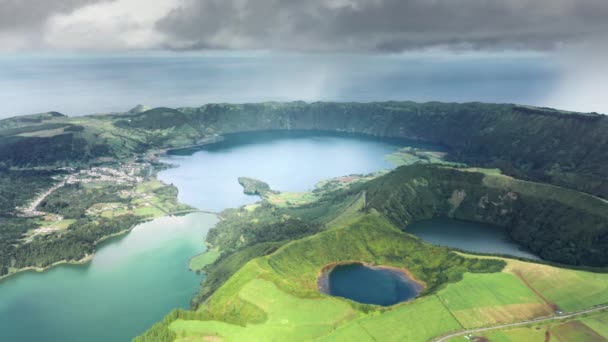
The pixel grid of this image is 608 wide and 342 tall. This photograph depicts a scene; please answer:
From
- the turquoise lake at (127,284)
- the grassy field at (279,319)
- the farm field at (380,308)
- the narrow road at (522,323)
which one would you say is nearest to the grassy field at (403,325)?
the farm field at (380,308)

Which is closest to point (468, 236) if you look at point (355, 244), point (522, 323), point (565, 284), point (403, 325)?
point (355, 244)

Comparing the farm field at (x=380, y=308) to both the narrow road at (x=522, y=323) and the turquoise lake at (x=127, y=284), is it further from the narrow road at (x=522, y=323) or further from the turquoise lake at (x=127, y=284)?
the turquoise lake at (x=127, y=284)

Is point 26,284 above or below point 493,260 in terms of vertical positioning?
below

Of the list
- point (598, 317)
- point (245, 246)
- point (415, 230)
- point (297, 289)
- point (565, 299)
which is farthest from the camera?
point (415, 230)

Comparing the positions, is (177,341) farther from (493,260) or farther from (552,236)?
(552,236)

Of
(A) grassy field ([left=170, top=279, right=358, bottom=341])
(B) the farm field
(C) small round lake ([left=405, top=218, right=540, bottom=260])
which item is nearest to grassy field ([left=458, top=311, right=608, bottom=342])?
(B) the farm field

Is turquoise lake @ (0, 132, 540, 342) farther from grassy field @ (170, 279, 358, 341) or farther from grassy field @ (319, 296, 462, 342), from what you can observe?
grassy field @ (170, 279, 358, 341)

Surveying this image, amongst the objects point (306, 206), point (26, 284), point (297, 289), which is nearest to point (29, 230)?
point (26, 284)
